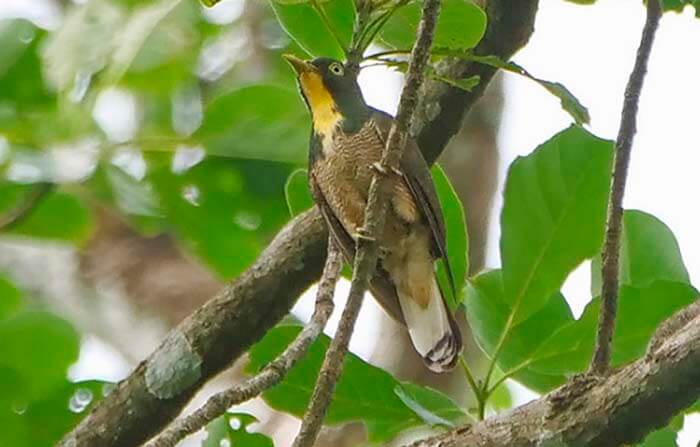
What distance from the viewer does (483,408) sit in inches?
98.6

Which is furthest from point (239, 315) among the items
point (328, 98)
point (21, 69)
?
point (21, 69)

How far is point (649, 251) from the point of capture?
2.72 m

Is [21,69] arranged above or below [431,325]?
above

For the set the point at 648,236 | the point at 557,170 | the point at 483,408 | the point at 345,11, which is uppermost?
the point at 345,11

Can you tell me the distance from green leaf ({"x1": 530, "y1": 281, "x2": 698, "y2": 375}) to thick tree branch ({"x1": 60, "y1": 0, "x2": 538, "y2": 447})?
0.46 meters

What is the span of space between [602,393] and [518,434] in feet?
0.62

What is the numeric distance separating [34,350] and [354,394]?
0.87m

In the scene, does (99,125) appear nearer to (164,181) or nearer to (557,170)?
(164,181)

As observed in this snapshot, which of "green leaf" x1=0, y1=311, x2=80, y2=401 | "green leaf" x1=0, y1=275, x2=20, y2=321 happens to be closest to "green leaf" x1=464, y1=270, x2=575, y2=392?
"green leaf" x1=0, y1=311, x2=80, y2=401

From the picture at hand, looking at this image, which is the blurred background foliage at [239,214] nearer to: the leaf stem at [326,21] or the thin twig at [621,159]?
the leaf stem at [326,21]

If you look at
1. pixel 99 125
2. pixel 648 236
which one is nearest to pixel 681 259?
pixel 648 236

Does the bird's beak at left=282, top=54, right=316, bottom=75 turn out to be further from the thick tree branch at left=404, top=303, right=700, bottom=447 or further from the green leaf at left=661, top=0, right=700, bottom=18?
the thick tree branch at left=404, top=303, right=700, bottom=447

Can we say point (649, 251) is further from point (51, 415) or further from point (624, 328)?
point (51, 415)

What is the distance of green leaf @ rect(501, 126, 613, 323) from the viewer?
8.93ft
